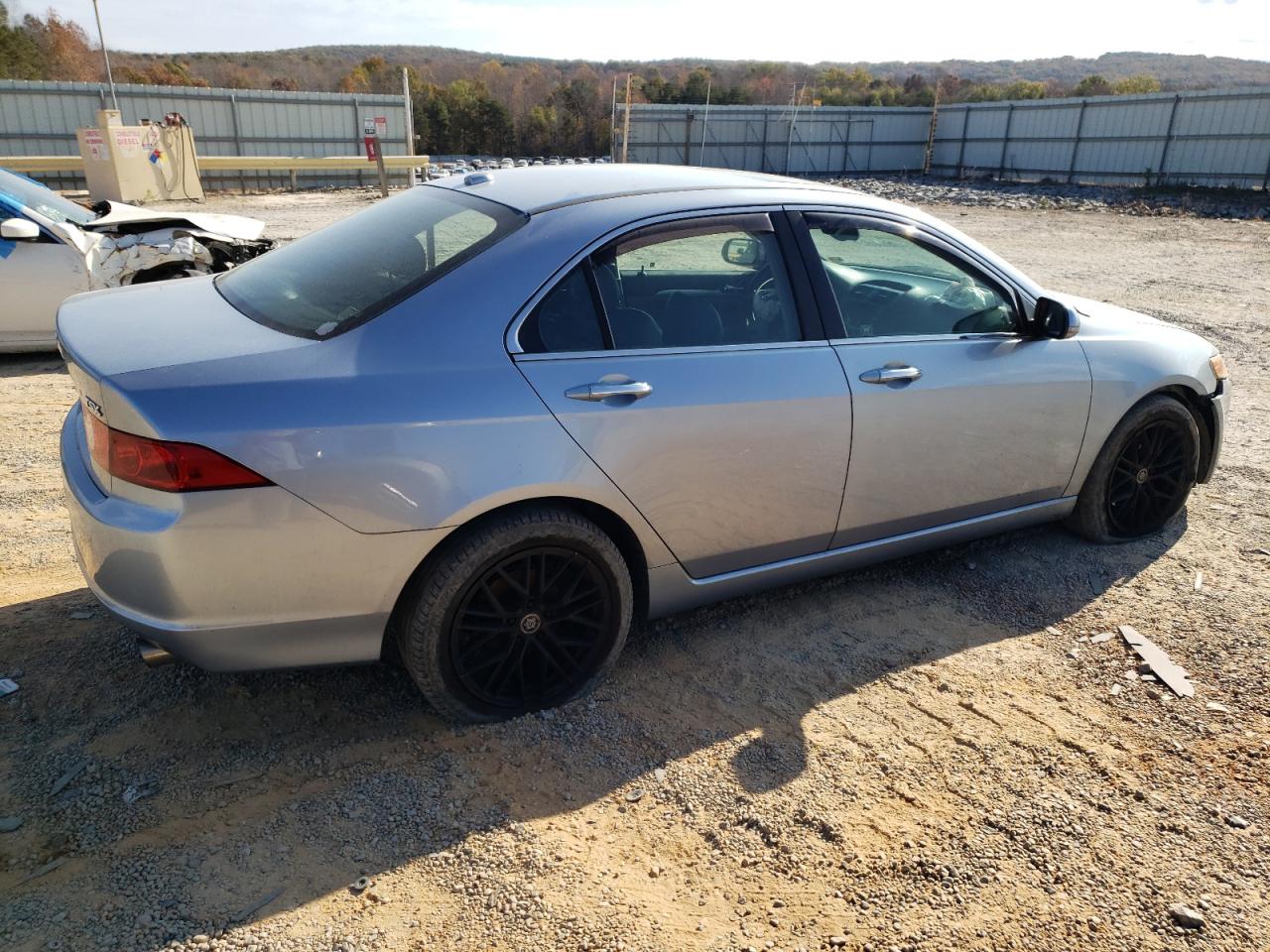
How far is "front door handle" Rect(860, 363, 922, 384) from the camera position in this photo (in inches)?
135

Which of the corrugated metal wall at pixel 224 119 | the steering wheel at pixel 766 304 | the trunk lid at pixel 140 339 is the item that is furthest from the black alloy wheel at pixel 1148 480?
the corrugated metal wall at pixel 224 119

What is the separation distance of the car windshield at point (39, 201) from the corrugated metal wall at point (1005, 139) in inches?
1146

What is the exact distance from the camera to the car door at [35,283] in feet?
23.1

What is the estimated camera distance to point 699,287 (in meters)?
3.53

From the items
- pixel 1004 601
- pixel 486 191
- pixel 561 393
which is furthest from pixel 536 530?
pixel 1004 601

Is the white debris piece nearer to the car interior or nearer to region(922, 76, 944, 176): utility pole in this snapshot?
the car interior

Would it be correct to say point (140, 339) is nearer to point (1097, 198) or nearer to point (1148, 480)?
point (1148, 480)

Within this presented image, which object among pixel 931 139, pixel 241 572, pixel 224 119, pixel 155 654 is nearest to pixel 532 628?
pixel 241 572

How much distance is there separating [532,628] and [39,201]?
703 cm

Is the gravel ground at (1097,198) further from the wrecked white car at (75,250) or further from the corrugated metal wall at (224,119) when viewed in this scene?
the wrecked white car at (75,250)

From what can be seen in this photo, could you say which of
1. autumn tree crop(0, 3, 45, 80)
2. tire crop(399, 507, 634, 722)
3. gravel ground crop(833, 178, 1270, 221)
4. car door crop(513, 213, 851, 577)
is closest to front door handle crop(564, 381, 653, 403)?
car door crop(513, 213, 851, 577)

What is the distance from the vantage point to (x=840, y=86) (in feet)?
233

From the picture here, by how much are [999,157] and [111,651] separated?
1580 inches

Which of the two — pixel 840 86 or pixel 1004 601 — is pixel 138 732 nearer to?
pixel 1004 601
